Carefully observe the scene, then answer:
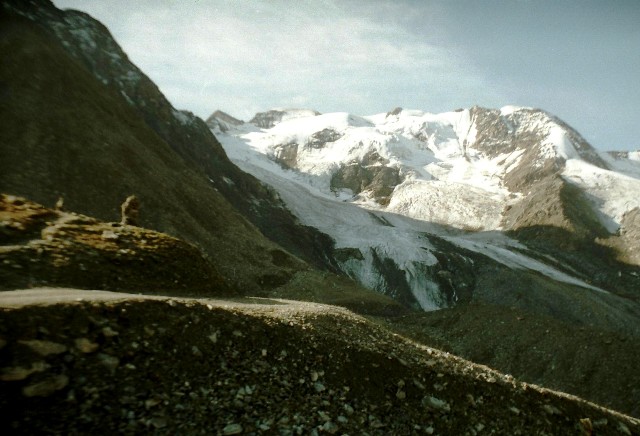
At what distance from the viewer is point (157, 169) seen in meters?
43.0

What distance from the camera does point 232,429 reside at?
20.1 ft

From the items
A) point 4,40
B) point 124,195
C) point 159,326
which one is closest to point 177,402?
point 159,326

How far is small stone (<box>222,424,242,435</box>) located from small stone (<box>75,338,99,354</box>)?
7.75 ft

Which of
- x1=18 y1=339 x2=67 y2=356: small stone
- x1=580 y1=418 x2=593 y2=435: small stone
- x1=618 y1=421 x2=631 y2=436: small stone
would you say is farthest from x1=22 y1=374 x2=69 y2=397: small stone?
x1=618 y1=421 x2=631 y2=436: small stone

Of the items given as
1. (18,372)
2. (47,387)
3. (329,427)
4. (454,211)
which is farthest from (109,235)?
(454,211)

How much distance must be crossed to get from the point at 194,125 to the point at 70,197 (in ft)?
210

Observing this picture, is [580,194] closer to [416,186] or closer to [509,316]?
[416,186]

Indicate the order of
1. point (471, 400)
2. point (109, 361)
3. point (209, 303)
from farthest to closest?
1. point (209, 303)
2. point (471, 400)
3. point (109, 361)

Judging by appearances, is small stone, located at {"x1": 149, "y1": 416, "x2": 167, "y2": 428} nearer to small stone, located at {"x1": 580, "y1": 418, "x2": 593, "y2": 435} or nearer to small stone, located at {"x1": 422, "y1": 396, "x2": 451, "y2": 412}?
small stone, located at {"x1": 422, "y1": 396, "x2": 451, "y2": 412}

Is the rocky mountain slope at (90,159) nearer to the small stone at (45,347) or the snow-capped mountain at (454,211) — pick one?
the small stone at (45,347)

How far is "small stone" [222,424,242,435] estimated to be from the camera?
6035 mm

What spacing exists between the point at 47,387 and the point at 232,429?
2.56m

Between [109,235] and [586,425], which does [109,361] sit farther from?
[586,425]

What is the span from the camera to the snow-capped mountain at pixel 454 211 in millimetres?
84188
